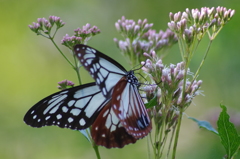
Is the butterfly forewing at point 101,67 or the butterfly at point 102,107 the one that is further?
the butterfly at point 102,107

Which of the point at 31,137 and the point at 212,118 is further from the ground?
the point at 31,137

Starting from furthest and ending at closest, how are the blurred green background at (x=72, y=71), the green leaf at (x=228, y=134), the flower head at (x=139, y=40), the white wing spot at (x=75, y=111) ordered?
the blurred green background at (x=72, y=71), the flower head at (x=139, y=40), the white wing spot at (x=75, y=111), the green leaf at (x=228, y=134)

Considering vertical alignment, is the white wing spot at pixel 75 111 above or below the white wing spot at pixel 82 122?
above

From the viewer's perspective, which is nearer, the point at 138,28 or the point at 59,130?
the point at 138,28

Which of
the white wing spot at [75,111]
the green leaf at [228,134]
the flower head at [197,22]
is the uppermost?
the flower head at [197,22]

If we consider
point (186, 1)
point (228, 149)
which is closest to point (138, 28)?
point (228, 149)

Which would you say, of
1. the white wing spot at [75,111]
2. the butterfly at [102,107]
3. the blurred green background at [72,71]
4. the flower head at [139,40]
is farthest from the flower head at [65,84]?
the blurred green background at [72,71]

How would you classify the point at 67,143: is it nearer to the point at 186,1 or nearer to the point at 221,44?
the point at 221,44

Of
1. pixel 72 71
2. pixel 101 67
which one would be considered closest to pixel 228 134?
pixel 101 67

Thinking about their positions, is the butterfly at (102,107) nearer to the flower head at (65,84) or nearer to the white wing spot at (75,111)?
the white wing spot at (75,111)
